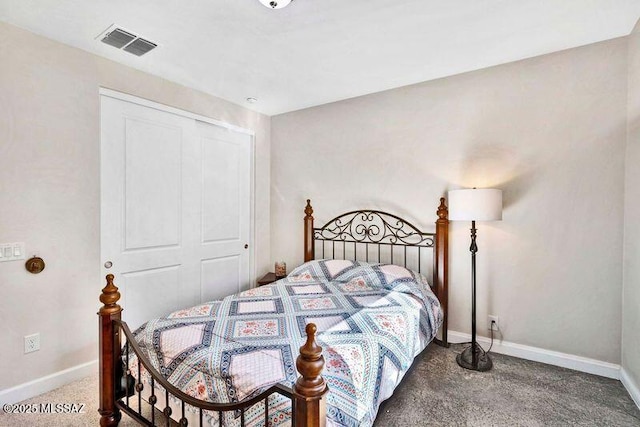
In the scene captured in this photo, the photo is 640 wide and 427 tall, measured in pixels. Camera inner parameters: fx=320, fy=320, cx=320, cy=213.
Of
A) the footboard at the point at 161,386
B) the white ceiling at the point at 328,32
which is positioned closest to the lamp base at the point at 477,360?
the footboard at the point at 161,386

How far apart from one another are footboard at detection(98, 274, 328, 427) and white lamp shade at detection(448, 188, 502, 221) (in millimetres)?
1781

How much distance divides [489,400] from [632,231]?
1.48m

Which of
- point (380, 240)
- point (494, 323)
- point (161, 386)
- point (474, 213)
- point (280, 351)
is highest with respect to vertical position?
point (474, 213)

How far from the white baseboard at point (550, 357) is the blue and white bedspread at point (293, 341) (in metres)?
0.53

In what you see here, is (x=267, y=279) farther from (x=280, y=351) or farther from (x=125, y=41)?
(x=125, y=41)

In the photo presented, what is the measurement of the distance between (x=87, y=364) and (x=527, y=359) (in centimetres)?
345

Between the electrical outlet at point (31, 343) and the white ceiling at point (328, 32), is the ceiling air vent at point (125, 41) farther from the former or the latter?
the electrical outlet at point (31, 343)

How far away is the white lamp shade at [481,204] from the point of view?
2387 mm

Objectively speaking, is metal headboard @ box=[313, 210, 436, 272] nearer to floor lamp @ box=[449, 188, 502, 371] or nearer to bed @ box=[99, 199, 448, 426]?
bed @ box=[99, 199, 448, 426]

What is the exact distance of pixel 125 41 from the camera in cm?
224

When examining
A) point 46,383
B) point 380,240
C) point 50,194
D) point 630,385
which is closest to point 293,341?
point 380,240

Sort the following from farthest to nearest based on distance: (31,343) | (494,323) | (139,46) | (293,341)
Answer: (494,323) → (139,46) → (31,343) → (293,341)

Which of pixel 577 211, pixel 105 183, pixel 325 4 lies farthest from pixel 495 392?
pixel 105 183

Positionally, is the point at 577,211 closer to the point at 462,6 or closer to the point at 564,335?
the point at 564,335
